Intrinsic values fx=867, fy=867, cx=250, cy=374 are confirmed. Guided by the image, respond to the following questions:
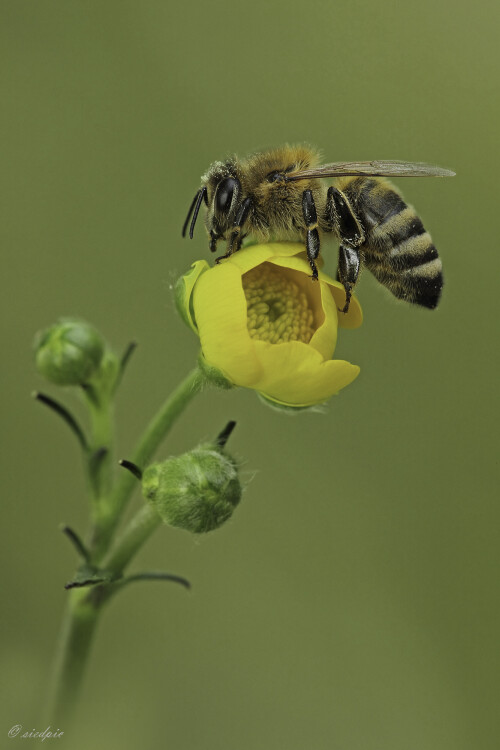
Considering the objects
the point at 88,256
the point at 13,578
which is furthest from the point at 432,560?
the point at 88,256

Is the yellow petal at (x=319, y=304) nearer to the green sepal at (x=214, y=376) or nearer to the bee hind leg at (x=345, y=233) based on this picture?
the bee hind leg at (x=345, y=233)

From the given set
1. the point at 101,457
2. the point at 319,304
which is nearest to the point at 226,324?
the point at 319,304

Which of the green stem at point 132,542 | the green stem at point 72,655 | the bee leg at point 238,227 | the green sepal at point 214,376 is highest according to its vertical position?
the bee leg at point 238,227

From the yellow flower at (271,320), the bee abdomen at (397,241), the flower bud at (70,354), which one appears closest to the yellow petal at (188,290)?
the yellow flower at (271,320)

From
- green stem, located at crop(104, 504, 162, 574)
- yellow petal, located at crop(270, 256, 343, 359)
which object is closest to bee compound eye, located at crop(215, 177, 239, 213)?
yellow petal, located at crop(270, 256, 343, 359)

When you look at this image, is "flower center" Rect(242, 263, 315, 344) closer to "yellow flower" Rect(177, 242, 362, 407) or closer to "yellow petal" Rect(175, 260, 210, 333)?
"yellow flower" Rect(177, 242, 362, 407)

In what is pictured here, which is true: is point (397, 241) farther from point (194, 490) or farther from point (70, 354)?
point (70, 354)
